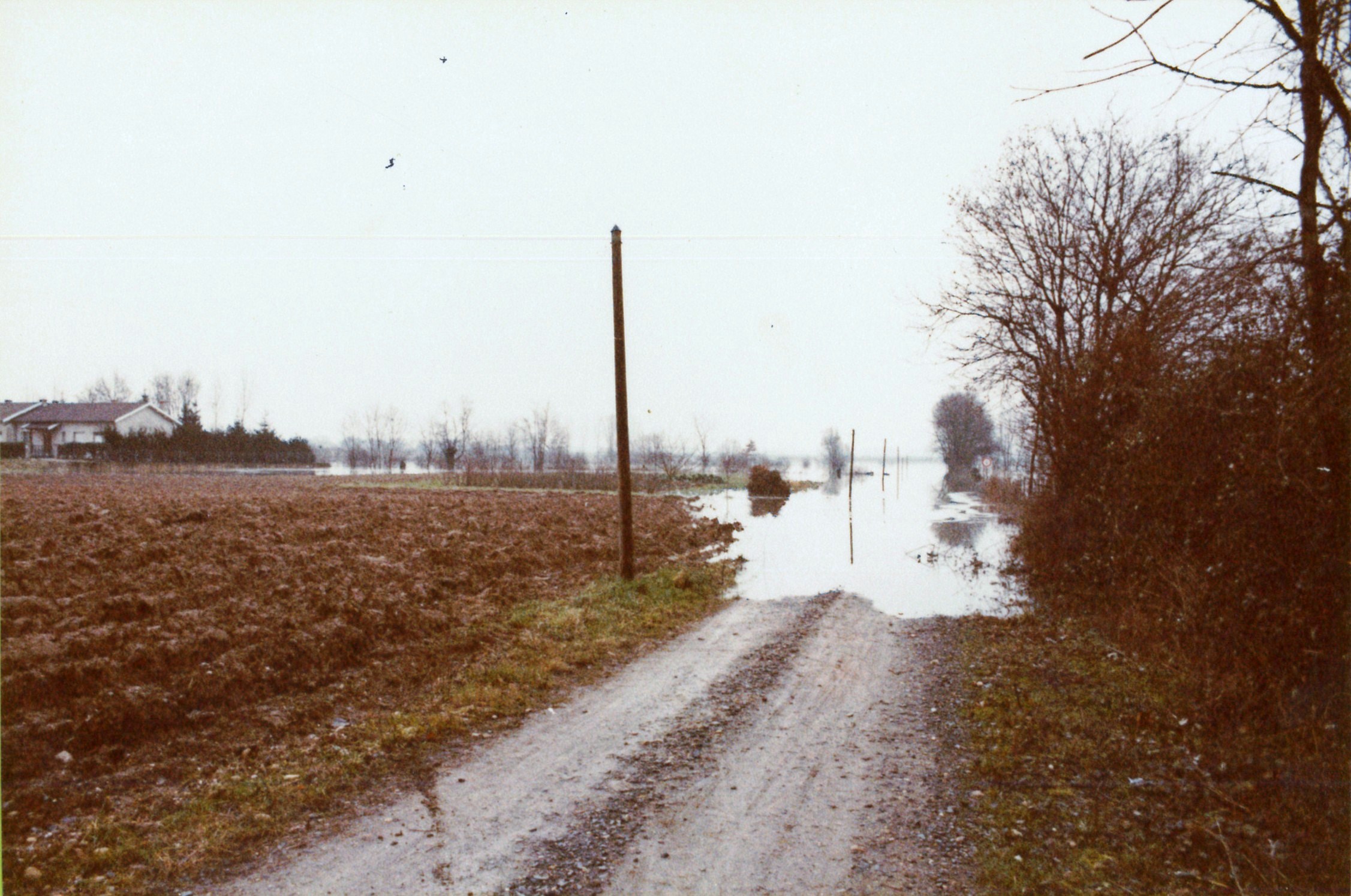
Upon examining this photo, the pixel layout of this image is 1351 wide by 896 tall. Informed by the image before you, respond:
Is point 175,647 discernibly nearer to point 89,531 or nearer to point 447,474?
point 89,531

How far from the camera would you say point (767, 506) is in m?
33.2

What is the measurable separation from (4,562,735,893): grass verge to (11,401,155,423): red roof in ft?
200

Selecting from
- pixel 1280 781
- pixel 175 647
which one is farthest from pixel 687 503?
pixel 1280 781

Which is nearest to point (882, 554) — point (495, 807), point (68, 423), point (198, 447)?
point (495, 807)

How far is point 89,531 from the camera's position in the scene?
12516 millimetres

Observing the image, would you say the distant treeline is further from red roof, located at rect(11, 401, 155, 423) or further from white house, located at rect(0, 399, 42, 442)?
white house, located at rect(0, 399, 42, 442)

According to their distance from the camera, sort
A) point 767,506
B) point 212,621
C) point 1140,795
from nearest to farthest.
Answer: point 1140,795 → point 212,621 → point 767,506

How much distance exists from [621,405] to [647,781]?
310 inches

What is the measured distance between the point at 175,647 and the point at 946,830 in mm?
6821

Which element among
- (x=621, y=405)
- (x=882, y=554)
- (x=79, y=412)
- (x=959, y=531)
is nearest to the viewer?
(x=621, y=405)

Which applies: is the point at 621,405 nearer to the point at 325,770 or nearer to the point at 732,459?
the point at 325,770

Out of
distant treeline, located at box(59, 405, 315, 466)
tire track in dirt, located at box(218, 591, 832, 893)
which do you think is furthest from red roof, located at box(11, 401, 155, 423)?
tire track in dirt, located at box(218, 591, 832, 893)

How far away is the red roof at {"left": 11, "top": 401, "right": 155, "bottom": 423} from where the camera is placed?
2142 inches

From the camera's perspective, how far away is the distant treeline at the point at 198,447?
47094mm
